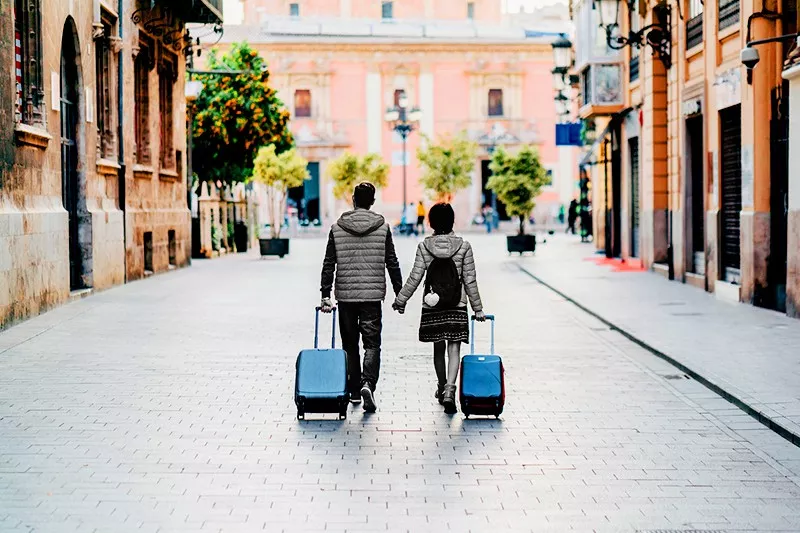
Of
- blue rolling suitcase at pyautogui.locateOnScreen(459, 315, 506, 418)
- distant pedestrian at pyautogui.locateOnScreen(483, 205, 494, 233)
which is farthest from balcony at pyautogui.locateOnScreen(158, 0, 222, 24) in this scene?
distant pedestrian at pyautogui.locateOnScreen(483, 205, 494, 233)

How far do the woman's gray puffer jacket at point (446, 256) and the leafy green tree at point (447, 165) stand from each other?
51737 millimetres

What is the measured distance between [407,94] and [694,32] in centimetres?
4367

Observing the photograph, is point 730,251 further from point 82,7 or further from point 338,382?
point 338,382

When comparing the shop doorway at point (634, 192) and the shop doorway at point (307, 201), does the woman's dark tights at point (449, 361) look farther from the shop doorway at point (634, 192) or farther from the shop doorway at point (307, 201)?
the shop doorway at point (307, 201)

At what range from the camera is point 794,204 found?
641 inches

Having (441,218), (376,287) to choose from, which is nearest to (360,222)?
(376,287)

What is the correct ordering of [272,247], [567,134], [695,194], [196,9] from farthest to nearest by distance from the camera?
1. [567,134]
2. [272,247]
3. [196,9]
4. [695,194]

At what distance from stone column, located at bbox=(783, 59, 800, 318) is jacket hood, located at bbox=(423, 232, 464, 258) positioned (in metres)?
8.10

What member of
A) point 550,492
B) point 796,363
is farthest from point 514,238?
point 550,492

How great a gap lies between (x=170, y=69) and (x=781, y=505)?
24.7 metres

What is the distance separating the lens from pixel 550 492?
6895 millimetres

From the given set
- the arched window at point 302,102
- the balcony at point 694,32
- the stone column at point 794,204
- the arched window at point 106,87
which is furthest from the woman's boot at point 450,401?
the arched window at point 302,102

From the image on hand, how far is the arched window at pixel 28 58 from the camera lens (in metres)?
16.8

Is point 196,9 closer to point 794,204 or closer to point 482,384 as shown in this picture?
point 794,204
